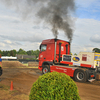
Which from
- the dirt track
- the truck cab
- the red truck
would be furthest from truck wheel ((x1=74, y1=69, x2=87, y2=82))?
the truck cab

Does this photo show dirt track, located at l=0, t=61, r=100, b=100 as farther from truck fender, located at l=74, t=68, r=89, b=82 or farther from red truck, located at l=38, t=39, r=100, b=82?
red truck, located at l=38, t=39, r=100, b=82

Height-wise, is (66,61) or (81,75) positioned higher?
(66,61)

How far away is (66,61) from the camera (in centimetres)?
1133

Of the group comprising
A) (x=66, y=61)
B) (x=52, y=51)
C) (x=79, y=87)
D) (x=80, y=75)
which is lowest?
(x=79, y=87)

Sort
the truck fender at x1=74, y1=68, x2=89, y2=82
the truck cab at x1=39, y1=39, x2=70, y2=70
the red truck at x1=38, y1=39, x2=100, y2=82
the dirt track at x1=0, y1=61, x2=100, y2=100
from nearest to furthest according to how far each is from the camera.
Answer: the dirt track at x1=0, y1=61, x2=100, y2=100, the truck fender at x1=74, y1=68, x2=89, y2=82, the red truck at x1=38, y1=39, x2=100, y2=82, the truck cab at x1=39, y1=39, x2=70, y2=70

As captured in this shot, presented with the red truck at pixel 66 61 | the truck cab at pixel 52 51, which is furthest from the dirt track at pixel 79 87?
the truck cab at pixel 52 51

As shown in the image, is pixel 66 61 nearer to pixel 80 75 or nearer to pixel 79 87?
pixel 80 75

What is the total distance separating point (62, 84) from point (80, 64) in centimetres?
752

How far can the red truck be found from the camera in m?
9.49

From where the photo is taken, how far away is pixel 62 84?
2.92 metres

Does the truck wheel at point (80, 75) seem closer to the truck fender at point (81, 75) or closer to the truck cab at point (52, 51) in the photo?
the truck fender at point (81, 75)

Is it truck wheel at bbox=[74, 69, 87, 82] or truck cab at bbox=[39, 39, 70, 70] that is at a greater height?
truck cab at bbox=[39, 39, 70, 70]

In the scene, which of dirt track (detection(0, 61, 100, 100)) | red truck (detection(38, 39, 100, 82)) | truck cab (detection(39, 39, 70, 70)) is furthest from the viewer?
truck cab (detection(39, 39, 70, 70))

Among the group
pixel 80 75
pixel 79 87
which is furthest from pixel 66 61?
pixel 79 87
